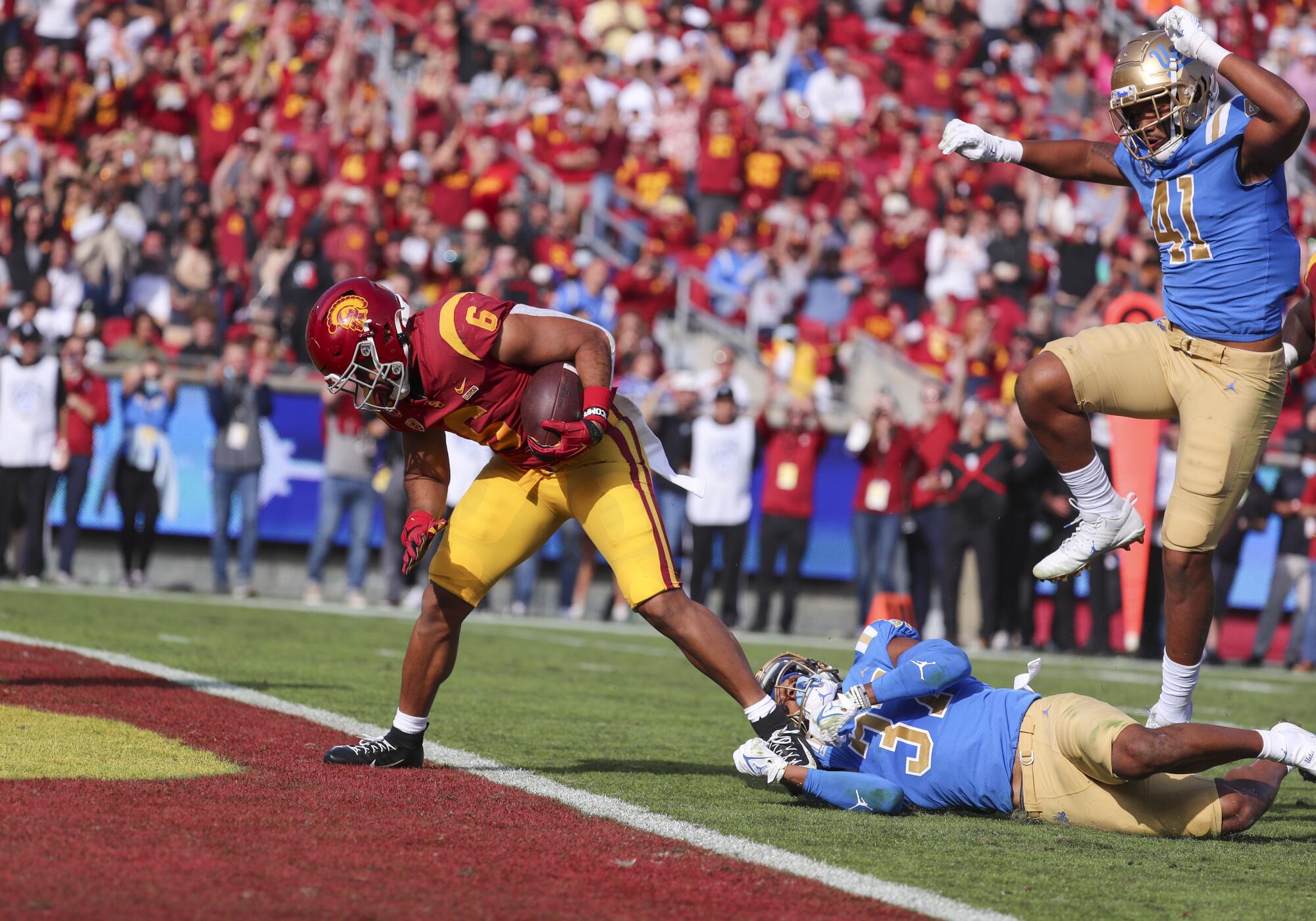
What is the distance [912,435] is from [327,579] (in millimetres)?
5246

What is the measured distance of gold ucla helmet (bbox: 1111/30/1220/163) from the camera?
509 cm

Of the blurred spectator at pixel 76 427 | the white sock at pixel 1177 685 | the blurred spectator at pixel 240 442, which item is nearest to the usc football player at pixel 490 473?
the white sock at pixel 1177 685

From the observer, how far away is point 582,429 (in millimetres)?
4746

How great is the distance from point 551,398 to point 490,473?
0.47m

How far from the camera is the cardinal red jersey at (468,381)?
5020 millimetres

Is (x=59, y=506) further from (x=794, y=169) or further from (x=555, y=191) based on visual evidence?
(x=794, y=169)

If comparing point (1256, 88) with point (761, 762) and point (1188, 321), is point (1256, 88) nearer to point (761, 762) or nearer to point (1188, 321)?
point (1188, 321)

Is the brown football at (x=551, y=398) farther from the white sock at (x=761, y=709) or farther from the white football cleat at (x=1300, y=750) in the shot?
the white football cleat at (x=1300, y=750)

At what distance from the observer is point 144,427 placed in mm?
12977

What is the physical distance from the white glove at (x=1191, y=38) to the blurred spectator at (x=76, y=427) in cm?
1007

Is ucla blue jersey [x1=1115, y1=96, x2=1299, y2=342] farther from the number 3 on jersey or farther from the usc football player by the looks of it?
the usc football player

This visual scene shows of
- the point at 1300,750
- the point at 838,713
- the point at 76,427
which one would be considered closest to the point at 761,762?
→ the point at 838,713

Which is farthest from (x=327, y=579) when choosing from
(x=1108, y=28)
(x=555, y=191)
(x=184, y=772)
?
(x=1108, y=28)

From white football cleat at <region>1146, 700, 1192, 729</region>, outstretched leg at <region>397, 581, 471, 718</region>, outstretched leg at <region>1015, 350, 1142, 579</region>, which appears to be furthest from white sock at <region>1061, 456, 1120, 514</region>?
outstretched leg at <region>397, 581, 471, 718</region>
